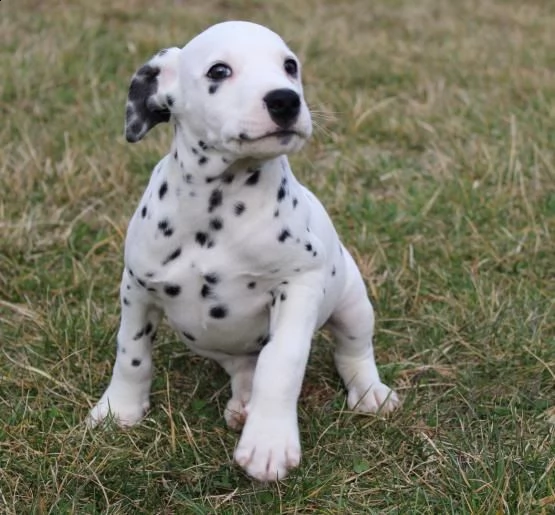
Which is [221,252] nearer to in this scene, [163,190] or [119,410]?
[163,190]

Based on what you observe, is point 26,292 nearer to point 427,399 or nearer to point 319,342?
point 319,342

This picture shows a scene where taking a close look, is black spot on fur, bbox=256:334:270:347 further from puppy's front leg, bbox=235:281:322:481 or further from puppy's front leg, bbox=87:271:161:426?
puppy's front leg, bbox=87:271:161:426

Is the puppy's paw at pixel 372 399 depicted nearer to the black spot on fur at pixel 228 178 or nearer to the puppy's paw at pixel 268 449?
the puppy's paw at pixel 268 449

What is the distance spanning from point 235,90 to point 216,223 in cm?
45

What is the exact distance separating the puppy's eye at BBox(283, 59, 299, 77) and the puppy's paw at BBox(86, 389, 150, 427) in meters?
1.29

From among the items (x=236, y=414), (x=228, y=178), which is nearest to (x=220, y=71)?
(x=228, y=178)

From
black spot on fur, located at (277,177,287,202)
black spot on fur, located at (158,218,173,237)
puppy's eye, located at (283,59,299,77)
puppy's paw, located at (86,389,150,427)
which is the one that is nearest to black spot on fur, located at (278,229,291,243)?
black spot on fur, located at (277,177,287,202)

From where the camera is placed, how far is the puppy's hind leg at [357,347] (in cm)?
360

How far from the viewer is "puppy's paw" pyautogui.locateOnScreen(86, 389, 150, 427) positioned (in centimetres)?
342

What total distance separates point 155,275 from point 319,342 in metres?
1.15

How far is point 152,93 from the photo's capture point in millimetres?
3162

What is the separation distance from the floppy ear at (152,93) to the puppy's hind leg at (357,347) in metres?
0.93

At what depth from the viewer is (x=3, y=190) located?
530 centimetres

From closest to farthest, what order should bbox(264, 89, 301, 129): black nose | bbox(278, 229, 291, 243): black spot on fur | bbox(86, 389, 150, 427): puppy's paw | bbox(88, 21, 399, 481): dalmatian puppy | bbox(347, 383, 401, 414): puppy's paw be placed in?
bbox(264, 89, 301, 129): black nose < bbox(88, 21, 399, 481): dalmatian puppy < bbox(278, 229, 291, 243): black spot on fur < bbox(86, 389, 150, 427): puppy's paw < bbox(347, 383, 401, 414): puppy's paw
